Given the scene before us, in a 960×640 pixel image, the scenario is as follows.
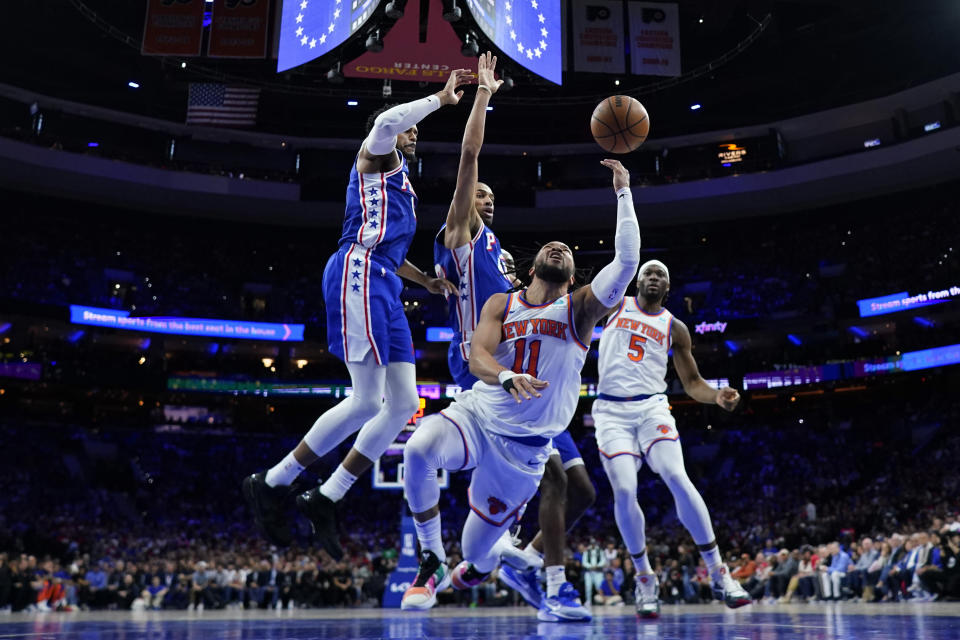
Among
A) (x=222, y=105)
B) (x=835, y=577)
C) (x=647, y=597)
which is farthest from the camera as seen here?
(x=222, y=105)

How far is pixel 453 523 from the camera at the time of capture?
96.6ft

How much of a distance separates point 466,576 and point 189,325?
88.8 ft

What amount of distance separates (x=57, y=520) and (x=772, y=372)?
23694 millimetres

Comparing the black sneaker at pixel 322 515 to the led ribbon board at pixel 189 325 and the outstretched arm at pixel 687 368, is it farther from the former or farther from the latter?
the led ribbon board at pixel 189 325

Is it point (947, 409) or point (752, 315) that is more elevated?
point (752, 315)

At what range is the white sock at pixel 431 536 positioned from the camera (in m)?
6.12

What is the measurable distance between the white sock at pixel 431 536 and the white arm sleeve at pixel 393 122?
2.57 m

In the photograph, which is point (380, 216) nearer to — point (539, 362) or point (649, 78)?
point (539, 362)

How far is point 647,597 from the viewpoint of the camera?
764 centimetres

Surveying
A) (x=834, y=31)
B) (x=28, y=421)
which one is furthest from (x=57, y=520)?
(x=834, y=31)

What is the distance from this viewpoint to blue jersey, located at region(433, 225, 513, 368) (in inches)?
276

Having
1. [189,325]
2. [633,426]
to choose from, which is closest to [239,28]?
[633,426]

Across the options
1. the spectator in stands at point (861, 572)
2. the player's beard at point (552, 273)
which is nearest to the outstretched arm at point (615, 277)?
the player's beard at point (552, 273)

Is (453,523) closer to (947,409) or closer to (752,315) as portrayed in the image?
(752,315)
